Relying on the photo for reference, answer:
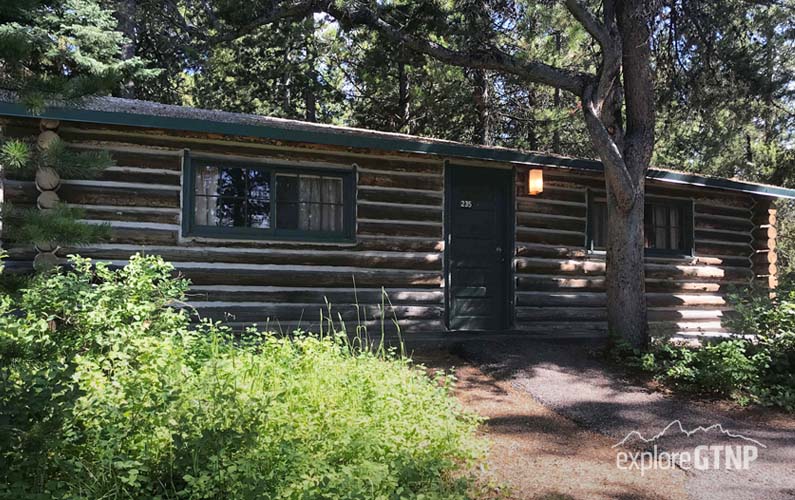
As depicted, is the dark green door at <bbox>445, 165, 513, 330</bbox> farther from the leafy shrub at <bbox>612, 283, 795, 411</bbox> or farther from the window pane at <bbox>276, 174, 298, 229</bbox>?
the window pane at <bbox>276, 174, 298, 229</bbox>

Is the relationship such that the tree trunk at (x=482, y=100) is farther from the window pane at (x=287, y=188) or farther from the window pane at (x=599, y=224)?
the window pane at (x=287, y=188)

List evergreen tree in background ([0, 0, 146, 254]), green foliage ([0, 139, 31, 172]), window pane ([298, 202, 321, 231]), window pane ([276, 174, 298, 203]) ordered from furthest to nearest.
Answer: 1. window pane ([298, 202, 321, 231])
2. window pane ([276, 174, 298, 203])
3. green foliage ([0, 139, 31, 172])
4. evergreen tree in background ([0, 0, 146, 254])

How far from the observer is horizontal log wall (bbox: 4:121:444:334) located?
21.3 ft

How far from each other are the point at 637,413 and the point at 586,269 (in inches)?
164

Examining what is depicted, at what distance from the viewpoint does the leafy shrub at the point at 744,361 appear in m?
5.73

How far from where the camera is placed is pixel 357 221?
7582 mm

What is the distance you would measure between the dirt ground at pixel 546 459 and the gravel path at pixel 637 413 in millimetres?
165

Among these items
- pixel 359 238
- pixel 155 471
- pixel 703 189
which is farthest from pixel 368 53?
pixel 155 471

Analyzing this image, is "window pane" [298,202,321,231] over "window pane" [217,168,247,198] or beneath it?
beneath

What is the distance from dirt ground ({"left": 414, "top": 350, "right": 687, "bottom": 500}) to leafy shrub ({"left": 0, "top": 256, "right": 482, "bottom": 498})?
34 cm

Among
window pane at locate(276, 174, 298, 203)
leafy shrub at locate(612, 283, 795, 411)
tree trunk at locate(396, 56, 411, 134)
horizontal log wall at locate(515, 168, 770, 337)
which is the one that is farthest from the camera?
tree trunk at locate(396, 56, 411, 134)

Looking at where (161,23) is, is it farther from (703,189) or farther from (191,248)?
(703,189)

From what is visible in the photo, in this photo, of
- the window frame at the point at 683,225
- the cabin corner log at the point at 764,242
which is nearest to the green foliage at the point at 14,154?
the window frame at the point at 683,225

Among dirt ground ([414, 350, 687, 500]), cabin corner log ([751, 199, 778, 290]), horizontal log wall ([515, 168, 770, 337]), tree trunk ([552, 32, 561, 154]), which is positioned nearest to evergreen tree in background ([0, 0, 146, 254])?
dirt ground ([414, 350, 687, 500])
